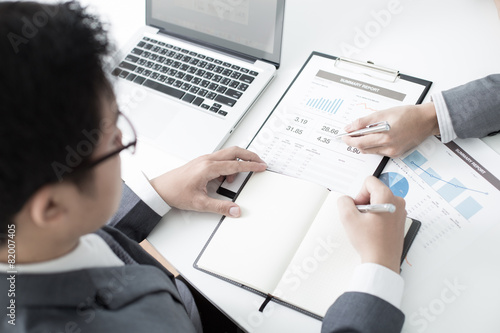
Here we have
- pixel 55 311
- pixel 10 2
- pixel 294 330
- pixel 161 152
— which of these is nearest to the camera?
pixel 10 2

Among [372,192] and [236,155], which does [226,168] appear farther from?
[372,192]

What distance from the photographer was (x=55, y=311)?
0.59 meters

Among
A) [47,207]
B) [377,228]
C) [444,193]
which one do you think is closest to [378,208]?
[377,228]

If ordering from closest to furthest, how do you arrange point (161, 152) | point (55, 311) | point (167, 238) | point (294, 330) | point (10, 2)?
point (10, 2)
point (55, 311)
point (294, 330)
point (167, 238)
point (161, 152)

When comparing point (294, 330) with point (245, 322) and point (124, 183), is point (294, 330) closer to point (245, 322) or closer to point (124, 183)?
point (245, 322)

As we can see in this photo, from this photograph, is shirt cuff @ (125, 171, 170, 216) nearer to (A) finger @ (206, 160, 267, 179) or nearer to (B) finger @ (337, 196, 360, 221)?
(A) finger @ (206, 160, 267, 179)

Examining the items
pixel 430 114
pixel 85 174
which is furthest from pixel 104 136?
pixel 430 114

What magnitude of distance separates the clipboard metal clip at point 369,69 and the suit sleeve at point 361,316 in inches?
20.1

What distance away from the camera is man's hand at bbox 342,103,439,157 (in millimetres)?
875

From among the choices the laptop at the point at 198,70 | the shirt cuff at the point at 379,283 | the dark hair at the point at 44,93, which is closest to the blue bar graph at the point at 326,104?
the laptop at the point at 198,70

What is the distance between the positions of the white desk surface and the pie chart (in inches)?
5.8

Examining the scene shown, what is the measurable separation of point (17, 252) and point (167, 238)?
32 centimetres

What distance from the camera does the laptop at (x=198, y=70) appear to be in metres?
1.00

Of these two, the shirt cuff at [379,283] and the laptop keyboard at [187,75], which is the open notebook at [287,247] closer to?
the shirt cuff at [379,283]
